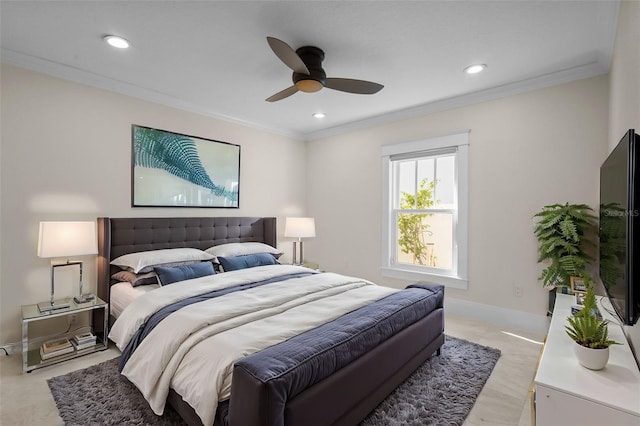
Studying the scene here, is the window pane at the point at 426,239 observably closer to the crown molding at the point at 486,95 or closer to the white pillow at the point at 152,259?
the crown molding at the point at 486,95

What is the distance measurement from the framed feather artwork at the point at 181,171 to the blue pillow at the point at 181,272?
0.97 meters

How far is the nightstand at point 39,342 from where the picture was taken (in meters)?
2.42

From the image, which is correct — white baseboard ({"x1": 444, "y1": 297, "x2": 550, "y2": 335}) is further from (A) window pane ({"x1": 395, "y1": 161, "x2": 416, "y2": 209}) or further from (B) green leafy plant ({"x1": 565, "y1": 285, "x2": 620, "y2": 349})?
(B) green leafy plant ({"x1": 565, "y1": 285, "x2": 620, "y2": 349})

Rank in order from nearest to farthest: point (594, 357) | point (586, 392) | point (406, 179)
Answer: point (586, 392) → point (594, 357) → point (406, 179)

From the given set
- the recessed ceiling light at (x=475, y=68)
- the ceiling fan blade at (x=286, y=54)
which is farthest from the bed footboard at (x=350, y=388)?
the recessed ceiling light at (x=475, y=68)

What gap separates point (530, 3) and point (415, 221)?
8.80ft

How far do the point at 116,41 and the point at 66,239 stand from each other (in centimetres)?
170

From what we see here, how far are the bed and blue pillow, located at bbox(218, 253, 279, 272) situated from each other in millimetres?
410

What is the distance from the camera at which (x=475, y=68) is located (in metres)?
2.93

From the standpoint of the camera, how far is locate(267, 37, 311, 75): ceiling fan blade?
199 centimetres

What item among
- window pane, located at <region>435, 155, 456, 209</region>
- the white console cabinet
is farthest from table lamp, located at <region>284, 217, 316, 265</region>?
the white console cabinet

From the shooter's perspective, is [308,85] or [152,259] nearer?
[308,85]

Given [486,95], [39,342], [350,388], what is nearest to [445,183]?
[486,95]

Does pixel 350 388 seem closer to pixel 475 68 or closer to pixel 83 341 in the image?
pixel 83 341
